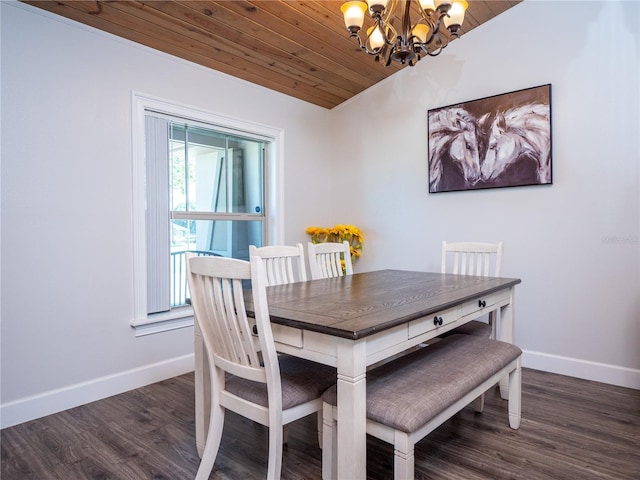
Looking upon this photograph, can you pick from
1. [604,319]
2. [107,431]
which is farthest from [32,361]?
[604,319]

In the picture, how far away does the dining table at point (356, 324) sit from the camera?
1.32 meters

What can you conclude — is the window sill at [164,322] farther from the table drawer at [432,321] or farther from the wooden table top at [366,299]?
the table drawer at [432,321]

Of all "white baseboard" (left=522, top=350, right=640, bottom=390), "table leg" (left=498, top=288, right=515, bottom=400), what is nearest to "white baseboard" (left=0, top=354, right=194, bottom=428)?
"table leg" (left=498, top=288, right=515, bottom=400)

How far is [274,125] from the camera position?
11.8 feet

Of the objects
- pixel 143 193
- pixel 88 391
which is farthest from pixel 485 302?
pixel 88 391

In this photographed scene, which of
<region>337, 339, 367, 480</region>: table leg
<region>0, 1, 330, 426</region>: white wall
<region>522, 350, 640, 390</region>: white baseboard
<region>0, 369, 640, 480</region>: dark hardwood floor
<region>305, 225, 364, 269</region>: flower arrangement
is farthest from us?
<region>305, 225, 364, 269</region>: flower arrangement

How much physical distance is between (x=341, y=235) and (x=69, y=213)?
7.50 feet

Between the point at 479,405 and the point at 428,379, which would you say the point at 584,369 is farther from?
the point at 428,379

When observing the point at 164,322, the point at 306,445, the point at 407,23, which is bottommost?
the point at 306,445

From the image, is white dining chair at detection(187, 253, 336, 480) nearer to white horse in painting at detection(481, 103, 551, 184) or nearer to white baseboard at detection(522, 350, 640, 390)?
white baseboard at detection(522, 350, 640, 390)

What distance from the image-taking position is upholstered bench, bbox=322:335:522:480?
4.43 ft

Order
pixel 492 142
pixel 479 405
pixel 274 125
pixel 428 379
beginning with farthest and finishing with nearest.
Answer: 1. pixel 274 125
2. pixel 492 142
3. pixel 479 405
4. pixel 428 379

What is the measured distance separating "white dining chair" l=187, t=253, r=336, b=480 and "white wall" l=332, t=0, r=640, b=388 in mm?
2071

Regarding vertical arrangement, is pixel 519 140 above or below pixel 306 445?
above
